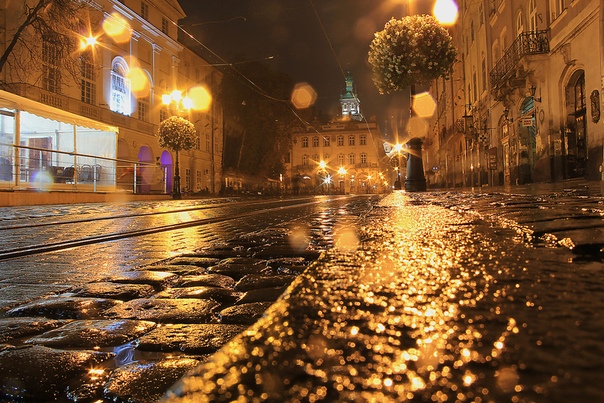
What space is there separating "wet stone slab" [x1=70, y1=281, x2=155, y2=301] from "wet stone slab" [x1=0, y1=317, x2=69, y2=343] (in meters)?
0.39

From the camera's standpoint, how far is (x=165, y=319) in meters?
1.72

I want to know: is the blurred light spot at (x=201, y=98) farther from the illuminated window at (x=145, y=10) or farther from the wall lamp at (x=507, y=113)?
the wall lamp at (x=507, y=113)

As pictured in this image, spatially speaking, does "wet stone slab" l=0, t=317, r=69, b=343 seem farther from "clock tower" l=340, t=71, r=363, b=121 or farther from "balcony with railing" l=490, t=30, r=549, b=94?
"clock tower" l=340, t=71, r=363, b=121

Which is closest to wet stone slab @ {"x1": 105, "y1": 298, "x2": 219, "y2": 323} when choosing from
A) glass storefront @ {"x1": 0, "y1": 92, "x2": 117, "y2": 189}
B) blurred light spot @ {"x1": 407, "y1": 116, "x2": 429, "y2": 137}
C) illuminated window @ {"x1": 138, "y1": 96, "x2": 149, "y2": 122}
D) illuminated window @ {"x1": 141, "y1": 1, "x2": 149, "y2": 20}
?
blurred light spot @ {"x1": 407, "y1": 116, "x2": 429, "y2": 137}

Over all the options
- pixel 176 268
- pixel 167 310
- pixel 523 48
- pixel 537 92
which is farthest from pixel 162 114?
pixel 167 310

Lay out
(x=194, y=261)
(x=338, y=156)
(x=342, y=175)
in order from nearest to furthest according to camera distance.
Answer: (x=194, y=261), (x=338, y=156), (x=342, y=175)

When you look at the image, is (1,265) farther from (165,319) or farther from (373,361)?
(373,361)

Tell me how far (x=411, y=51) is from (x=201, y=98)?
34.6 metres

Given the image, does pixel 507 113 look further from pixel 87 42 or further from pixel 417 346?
pixel 417 346

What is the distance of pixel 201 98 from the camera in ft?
140

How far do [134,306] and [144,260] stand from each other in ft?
4.72

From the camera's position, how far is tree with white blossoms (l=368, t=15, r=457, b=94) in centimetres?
1108

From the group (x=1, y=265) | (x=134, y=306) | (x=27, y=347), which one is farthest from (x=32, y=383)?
(x=1, y=265)

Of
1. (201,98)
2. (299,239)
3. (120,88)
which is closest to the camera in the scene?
(299,239)
